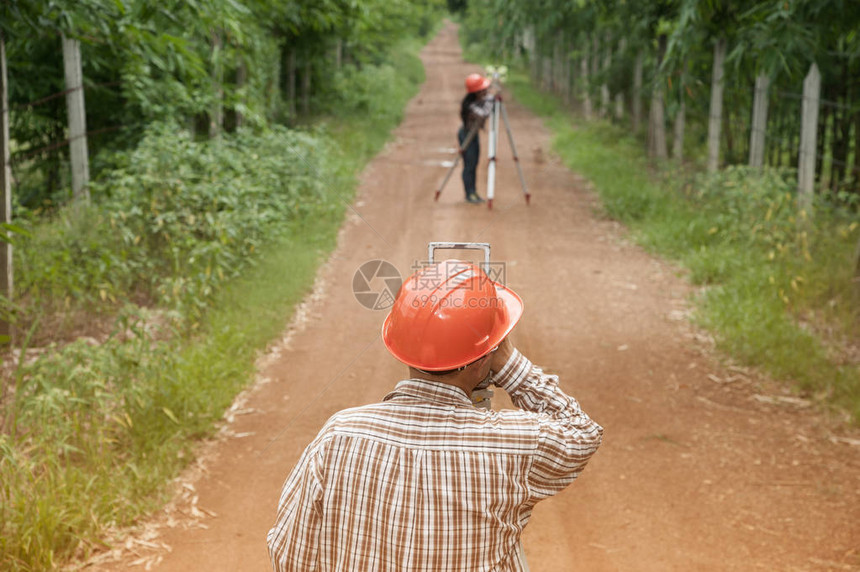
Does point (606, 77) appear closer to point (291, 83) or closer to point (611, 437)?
point (291, 83)

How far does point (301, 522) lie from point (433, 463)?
33 cm

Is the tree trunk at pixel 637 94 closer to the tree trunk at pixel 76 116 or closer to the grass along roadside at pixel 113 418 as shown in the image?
the tree trunk at pixel 76 116

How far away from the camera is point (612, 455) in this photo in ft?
16.4

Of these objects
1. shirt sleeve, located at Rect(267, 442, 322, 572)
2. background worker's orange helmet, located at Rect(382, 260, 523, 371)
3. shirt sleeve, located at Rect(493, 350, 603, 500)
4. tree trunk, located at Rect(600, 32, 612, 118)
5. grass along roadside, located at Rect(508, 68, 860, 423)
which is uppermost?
tree trunk, located at Rect(600, 32, 612, 118)

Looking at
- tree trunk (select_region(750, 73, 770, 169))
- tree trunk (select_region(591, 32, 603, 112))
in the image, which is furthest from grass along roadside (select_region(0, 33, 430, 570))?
tree trunk (select_region(591, 32, 603, 112))

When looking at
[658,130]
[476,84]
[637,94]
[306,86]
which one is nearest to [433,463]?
[476,84]

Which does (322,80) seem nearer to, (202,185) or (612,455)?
(202,185)

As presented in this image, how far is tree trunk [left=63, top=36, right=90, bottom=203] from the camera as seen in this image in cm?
812

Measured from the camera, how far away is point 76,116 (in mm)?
8367

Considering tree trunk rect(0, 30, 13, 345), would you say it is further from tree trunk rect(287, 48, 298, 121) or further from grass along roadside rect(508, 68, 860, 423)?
tree trunk rect(287, 48, 298, 121)

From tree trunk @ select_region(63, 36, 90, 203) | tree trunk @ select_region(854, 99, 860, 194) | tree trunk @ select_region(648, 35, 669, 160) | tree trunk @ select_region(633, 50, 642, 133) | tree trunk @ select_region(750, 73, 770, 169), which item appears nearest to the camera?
tree trunk @ select_region(63, 36, 90, 203)

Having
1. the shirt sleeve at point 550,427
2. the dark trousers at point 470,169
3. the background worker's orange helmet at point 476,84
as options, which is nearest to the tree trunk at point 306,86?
the dark trousers at point 470,169

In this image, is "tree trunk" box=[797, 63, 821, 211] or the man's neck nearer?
the man's neck

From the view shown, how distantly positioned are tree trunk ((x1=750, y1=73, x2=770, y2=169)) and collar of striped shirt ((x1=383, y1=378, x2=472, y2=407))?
9330 mm
